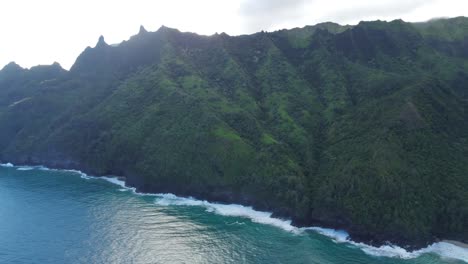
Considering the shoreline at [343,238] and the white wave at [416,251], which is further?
the shoreline at [343,238]

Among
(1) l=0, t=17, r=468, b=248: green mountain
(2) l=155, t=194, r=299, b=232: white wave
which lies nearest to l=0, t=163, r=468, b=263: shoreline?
(2) l=155, t=194, r=299, b=232: white wave

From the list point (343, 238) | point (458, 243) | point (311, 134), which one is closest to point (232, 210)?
point (343, 238)

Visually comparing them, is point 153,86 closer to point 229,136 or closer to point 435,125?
point 229,136

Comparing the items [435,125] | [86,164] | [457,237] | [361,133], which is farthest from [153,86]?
[457,237]

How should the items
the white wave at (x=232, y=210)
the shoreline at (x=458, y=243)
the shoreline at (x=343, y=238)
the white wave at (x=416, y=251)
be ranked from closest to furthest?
the white wave at (x=416, y=251) < the shoreline at (x=343, y=238) < the shoreline at (x=458, y=243) < the white wave at (x=232, y=210)

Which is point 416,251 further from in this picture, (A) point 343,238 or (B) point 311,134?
(B) point 311,134

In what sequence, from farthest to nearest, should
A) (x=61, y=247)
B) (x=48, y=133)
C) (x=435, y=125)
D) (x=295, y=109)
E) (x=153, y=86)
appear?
(x=48, y=133)
(x=153, y=86)
(x=295, y=109)
(x=435, y=125)
(x=61, y=247)

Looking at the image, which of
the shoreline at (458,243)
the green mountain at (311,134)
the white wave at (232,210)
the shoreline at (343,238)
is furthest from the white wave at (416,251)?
the white wave at (232,210)

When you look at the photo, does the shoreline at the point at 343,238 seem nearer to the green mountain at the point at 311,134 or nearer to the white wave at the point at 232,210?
the white wave at the point at 232,210
